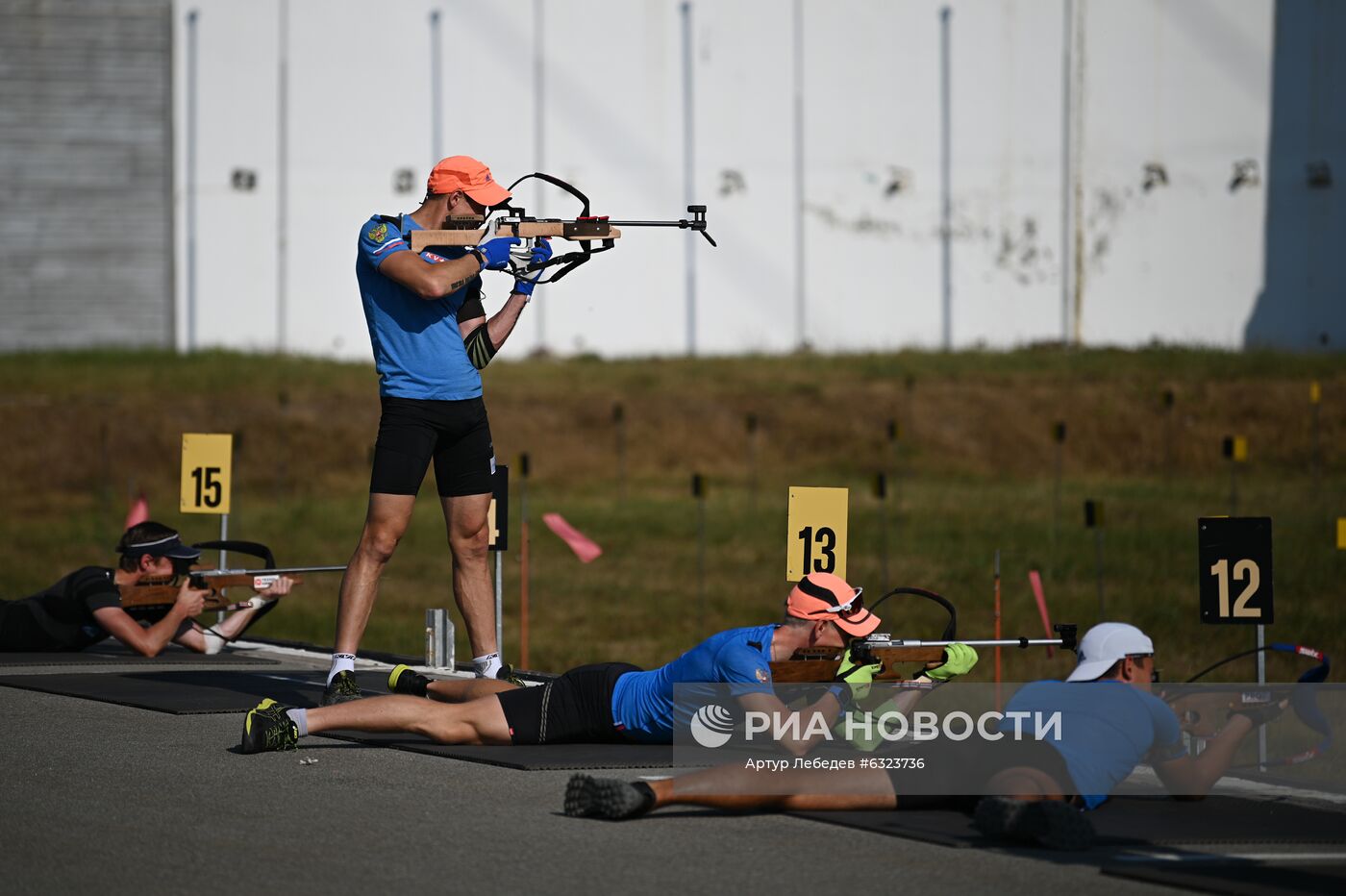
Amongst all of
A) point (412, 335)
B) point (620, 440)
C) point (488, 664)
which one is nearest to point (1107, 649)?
point (488, 664)

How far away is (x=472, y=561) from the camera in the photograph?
27.2 feet

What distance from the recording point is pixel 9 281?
38.3 m

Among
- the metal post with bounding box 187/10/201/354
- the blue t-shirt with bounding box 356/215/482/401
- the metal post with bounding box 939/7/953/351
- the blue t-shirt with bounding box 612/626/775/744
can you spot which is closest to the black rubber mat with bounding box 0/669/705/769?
the blue t-shirt with bounding box 612/626/775/744

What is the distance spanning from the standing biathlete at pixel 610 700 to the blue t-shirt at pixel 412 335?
4.28 feet

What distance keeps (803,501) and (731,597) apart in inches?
430

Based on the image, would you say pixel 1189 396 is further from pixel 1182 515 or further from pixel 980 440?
pixel 1182 515

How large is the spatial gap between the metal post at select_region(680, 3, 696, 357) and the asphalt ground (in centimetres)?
3228

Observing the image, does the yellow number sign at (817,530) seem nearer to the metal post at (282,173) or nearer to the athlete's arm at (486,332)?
the athlete's arm at (486,332)

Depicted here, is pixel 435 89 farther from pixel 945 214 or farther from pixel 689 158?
pixel 945 214

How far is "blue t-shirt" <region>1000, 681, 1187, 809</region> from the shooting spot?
6.06m

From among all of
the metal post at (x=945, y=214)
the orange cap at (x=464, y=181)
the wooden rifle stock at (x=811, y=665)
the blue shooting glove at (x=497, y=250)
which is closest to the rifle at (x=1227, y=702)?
the wooden rifle stock at (x=811, y=665)

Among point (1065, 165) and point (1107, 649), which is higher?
point (1065, 165)

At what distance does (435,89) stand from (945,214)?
10750mm

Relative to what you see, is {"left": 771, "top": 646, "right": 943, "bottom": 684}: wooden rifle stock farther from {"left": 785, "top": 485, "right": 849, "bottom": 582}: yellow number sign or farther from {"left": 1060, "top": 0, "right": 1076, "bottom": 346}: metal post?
{"left": 1060, "top": 0, "right": 1076, "bottom": 346}: metal post
